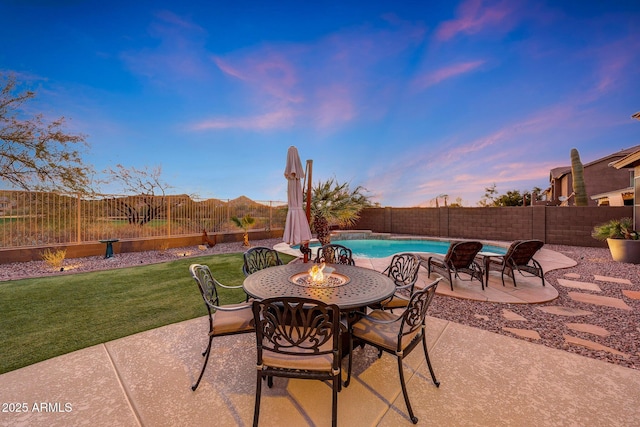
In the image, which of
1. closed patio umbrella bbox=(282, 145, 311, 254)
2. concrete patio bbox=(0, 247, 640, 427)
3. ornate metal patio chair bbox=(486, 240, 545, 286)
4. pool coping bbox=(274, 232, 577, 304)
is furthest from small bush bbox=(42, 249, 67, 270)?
ornate metal patio chair bbox=(486, 240, 545, 286)

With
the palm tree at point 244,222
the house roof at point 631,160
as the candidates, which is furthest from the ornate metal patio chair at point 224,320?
the house roof at point 631,160

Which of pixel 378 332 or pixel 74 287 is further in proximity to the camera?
pixel 74 287

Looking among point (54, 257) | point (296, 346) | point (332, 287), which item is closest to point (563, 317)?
point (332, 287)

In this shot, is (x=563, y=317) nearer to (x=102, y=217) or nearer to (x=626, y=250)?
(x=626, y=250)

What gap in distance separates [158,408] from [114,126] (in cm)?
1242

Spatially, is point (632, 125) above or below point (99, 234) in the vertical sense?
above

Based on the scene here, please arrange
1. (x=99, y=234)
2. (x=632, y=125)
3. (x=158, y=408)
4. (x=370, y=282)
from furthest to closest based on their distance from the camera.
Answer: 1. (x=632, y=125)
2. (x=99, y=234)
3. (x=370, y=282)
4. (x=158, y=408)

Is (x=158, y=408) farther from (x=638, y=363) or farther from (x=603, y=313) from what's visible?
(x=603, y=313)

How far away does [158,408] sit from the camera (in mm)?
1733

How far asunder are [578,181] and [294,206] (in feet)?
53.0

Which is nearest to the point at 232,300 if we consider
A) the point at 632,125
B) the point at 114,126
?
the point at 114,126

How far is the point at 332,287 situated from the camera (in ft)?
7.52

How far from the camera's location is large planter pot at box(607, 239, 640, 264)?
6.25 metres

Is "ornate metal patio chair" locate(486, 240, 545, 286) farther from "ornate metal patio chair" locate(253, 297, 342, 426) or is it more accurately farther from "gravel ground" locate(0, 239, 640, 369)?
"ornate metal patio chair" locate(253, 297, 342, 426)
